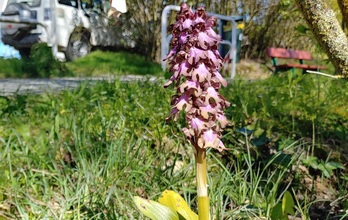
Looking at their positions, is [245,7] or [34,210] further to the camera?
[245,7]

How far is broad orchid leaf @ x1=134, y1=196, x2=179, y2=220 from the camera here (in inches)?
44.8

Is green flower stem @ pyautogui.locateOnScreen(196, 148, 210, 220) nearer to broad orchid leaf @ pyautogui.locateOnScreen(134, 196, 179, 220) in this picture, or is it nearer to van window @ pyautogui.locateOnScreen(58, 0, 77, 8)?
broad orchid leaf @ pyautogui.locateOnScreen(134, 196, 179, 220)

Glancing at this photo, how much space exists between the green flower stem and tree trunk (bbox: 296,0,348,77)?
1.00 meters

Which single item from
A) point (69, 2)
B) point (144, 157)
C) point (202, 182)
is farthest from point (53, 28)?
point (202, 182)

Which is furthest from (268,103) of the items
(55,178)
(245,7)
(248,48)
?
(248,48)

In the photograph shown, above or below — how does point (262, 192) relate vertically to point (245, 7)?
below

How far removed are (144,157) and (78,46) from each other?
12.2m

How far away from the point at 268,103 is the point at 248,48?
1450 cm

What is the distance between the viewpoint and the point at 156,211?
115 cm

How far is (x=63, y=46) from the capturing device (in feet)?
42.7

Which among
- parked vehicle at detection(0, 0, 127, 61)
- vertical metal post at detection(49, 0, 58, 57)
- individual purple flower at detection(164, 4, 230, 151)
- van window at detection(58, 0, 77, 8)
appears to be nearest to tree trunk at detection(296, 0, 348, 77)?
individual purple flower at detection(164, 4, 230, 151)

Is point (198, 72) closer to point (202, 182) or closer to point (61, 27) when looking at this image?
point (202, 182)

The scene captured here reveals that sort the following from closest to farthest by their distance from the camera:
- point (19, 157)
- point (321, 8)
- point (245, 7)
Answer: point (321, 8) → point (19, 157) → point (245, 7)

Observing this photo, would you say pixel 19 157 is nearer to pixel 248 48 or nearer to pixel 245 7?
pixel 245 7
